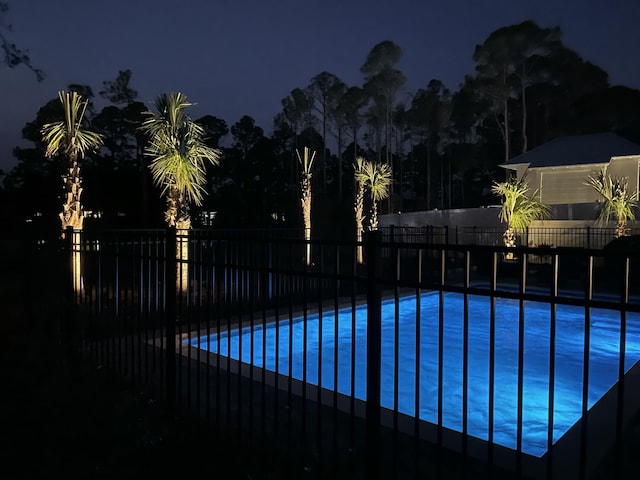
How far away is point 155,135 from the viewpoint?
13.1 metres

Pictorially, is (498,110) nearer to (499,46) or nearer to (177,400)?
(499,46)

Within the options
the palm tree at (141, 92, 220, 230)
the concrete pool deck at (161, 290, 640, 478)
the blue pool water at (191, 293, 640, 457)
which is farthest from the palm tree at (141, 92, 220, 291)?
the concrete pool deck at (161, 290, 640, 478)

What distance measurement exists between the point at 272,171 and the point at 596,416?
1419 inches

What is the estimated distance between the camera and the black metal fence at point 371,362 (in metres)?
2.80

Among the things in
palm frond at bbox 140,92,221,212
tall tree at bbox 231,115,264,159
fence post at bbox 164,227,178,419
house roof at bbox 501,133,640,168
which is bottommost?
fence post at bbox 164,227,178,419

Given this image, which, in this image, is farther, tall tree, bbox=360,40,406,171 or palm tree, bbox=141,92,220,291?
tall tree, bbox=360,40,406,171

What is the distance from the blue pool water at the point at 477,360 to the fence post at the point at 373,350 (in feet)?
3.19

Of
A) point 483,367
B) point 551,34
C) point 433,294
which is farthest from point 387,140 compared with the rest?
point 483,367

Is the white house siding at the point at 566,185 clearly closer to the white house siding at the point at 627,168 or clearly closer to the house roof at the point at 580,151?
the house roof at the point at 580,151

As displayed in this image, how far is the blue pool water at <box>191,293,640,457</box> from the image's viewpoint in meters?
6.28

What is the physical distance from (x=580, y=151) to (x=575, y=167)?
138 centimetres

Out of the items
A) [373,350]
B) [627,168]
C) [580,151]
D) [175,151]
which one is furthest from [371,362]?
[580,151]

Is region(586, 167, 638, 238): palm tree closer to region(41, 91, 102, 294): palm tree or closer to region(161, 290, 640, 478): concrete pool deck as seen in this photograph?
region(161, 290, 640, 478): concrete pool deck

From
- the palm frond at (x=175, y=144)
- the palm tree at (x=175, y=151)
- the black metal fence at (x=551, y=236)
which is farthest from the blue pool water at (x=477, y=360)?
the black metal fence at (x=551, y=236)
